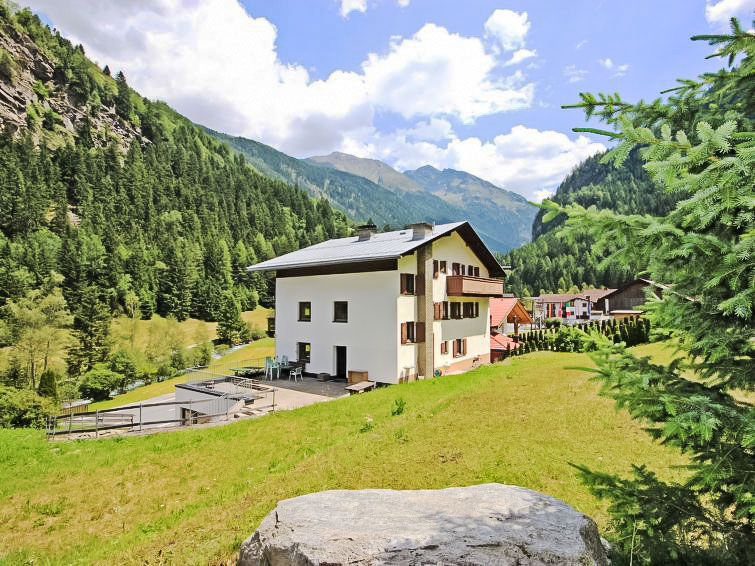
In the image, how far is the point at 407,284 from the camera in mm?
24016

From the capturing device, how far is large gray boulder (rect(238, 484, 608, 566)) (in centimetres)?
383

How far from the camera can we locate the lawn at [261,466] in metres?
7.01

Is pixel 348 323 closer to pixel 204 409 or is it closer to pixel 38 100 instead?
pixel 204 409

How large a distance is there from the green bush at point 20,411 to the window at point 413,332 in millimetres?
24585

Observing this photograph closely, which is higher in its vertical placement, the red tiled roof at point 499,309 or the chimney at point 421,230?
the chimney at point 421,230

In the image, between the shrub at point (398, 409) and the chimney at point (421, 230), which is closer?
the shrub at point (398, 409)

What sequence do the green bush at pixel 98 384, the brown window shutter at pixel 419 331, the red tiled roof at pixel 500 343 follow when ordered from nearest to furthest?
the brown window shutter at pixel 419 331 < the red tiled roof at pixel 500 343 < the green bush at pixel 98 384

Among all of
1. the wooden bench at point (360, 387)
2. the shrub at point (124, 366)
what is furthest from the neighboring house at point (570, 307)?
the shrub at point (124, 366)

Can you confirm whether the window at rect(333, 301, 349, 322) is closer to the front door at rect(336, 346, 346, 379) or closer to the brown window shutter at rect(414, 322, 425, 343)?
the front door at rect(336, 346, 346, 379)

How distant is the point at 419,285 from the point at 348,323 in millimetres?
5190

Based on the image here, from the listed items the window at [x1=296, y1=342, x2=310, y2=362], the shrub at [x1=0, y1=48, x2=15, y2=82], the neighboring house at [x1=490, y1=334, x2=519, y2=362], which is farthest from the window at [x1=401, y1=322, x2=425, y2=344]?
the shrub at [x1=0, y1=48, x2=15, y2=82]

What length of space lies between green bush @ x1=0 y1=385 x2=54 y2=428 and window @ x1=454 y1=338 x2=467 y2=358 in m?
28.5

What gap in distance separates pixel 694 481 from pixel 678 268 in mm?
1907

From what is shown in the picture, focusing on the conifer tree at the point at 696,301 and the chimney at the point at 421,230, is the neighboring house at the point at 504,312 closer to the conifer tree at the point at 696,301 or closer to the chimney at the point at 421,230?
the chimney at the point at 421,230
